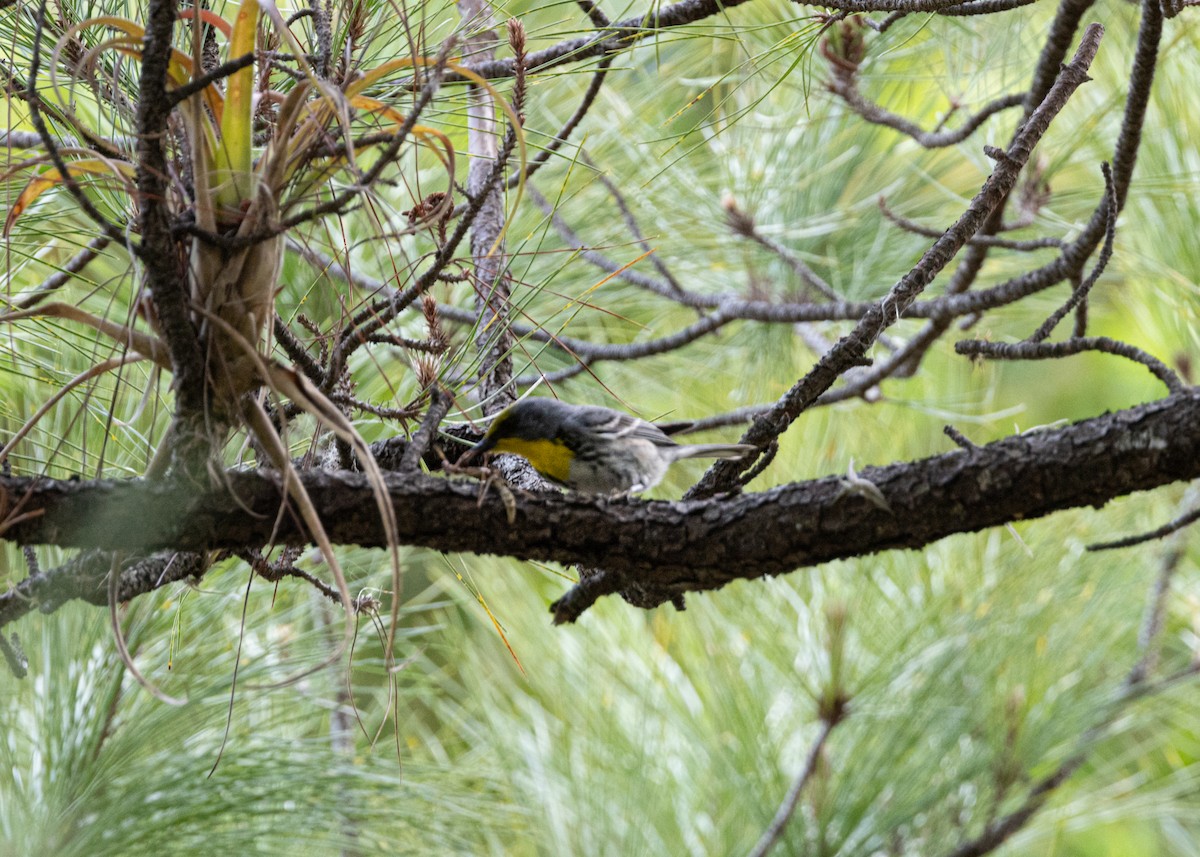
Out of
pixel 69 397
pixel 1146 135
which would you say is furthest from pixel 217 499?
pixel 1146 135

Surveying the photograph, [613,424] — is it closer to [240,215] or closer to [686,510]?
[686,510]

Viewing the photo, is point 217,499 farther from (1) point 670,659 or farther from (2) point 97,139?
(1) point 670,659

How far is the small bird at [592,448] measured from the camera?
77.4 inches

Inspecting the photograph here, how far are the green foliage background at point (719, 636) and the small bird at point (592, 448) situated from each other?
0.22 meters

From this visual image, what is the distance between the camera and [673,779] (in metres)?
2.38

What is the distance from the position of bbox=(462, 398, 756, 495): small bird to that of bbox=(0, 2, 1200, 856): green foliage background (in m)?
0.22

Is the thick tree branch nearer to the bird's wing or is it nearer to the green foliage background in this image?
the green foliage background

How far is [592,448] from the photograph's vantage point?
6.77 feet

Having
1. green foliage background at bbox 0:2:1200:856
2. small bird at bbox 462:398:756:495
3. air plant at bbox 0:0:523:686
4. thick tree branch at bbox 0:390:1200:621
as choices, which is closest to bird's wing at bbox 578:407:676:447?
small bird at bbox 462:398:756:495

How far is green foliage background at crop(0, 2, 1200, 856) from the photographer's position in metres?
1.69

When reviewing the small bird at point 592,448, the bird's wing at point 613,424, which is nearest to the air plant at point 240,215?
the small bird at point 592,448

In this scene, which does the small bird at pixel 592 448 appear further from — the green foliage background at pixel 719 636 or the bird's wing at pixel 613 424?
the green foliage background at pixel 719 636

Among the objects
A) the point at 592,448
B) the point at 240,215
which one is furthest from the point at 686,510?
the point at 592,448

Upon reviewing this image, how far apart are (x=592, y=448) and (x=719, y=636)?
634 millimetres
